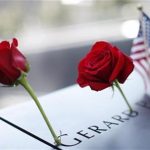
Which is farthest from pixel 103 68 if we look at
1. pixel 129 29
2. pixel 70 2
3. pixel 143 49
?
pixel 70 2

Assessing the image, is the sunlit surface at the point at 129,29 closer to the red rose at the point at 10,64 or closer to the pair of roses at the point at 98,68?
the pair of roses at the point at 98,68

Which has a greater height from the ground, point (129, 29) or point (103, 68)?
point (103, 68)

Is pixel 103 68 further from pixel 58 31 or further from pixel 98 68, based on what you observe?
pixel 58 31

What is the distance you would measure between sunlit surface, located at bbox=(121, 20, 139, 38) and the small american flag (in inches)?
61.7

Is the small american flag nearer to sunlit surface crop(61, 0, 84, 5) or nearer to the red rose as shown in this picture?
the red rose

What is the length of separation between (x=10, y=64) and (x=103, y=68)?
171 mm

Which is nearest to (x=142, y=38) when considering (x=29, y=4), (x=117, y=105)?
(x=117, y=105)

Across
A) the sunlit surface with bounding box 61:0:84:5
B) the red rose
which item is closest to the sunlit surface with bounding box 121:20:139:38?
the sunlit surface with bounding box 61:0:84:5

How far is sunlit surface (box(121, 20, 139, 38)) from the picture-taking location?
2.61 metres

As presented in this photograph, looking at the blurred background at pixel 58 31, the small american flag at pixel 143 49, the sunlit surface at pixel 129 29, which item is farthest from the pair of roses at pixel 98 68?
the sunlit surface at pixel 129 29

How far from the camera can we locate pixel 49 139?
69 cm

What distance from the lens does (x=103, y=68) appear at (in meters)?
0.67

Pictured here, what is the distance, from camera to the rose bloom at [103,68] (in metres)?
0.67

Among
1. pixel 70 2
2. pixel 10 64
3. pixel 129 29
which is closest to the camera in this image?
pixel 10 64
